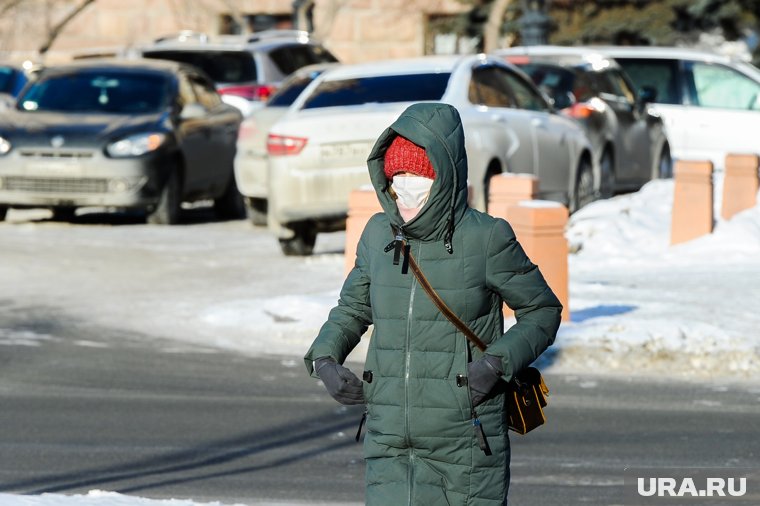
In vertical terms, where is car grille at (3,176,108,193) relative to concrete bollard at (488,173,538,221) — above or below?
below

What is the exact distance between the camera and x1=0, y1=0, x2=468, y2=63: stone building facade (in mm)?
40125

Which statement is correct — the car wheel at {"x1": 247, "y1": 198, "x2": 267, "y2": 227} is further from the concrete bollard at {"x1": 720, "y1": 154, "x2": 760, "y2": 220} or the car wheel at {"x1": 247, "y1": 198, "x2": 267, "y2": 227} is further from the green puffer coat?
the green puffer coat

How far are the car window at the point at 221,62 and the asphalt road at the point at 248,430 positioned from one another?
10626 mm

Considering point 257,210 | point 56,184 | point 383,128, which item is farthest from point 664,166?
point 383,128

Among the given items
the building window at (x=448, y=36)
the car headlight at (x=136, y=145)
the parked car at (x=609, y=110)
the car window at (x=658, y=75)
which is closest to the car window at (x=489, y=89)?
the parked car at (x=609, y=110)

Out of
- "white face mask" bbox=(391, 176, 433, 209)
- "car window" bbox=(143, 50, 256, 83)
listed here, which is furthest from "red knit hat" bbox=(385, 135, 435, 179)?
"car window" bbox=(143, 50, 256, 83)

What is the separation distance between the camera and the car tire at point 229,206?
739 inches

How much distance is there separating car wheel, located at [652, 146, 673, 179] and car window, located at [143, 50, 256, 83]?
5.00 m

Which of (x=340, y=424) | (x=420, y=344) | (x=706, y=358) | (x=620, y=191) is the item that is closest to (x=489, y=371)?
(x=420, y=344)

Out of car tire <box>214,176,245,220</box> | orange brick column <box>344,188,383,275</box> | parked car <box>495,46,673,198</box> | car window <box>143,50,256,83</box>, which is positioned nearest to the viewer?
orange brick column <box>344,188,383,275</box>

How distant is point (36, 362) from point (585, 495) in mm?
4367

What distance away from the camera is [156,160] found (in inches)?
664

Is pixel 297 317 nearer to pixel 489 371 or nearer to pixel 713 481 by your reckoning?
pixel 713 481

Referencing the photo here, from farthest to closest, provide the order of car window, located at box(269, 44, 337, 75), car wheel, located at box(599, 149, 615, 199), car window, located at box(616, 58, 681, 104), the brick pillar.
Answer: car window, located at box(269, 44, 337, 75) → car window, located at box(616, 58, 681, 104) → car wheel, located at box(599, 149, 615, 199) → the brick pillar
